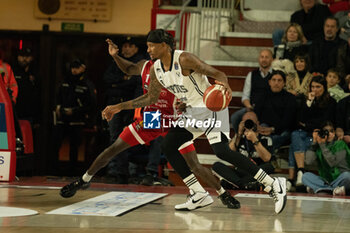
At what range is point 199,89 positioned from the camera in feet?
20.0

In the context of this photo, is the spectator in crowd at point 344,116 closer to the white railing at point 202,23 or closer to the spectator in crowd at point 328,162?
the spectator in crowd at point 328,162

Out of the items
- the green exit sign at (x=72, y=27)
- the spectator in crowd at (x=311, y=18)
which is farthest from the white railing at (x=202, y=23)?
the green exit sign at (x=72, y=27)

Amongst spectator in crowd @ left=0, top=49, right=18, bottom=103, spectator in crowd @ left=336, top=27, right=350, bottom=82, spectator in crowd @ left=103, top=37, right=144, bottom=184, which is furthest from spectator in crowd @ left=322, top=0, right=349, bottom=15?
spectator in crowd @ left=0, top=49, right=18, bottom=103

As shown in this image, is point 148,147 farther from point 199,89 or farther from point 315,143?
point 199,89

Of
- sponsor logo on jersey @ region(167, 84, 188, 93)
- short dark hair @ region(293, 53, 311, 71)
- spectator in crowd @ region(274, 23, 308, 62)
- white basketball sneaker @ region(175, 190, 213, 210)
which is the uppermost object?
spectator in crowd @ region(274, 23, 308, 62)

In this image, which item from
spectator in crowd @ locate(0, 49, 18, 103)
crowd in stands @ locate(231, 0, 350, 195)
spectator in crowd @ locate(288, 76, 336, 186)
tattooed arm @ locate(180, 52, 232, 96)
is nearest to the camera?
tattooed arm @ locate(180, 52, 232, 96)

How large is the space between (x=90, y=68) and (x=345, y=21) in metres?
4.39

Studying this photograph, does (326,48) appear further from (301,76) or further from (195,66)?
(195,66)

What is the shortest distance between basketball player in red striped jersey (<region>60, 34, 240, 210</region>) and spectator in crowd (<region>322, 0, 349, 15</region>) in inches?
174

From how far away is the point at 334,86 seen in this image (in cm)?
884

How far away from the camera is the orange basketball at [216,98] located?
18.7ft

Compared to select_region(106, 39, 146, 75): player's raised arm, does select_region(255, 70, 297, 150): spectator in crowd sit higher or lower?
lower

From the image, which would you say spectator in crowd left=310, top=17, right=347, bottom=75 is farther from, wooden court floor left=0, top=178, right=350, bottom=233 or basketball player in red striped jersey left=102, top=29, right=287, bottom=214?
basketball player in red striped jersey left=102, top=29, right=287, bottom=214

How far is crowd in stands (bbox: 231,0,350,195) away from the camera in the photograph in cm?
820
